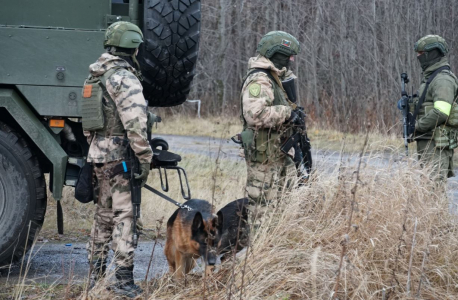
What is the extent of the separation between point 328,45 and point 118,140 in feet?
51.3

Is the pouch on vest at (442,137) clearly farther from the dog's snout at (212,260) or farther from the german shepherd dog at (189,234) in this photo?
the dog's snout at (212,260)

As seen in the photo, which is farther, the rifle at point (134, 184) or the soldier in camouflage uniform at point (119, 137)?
the rifle at point (134, 184)

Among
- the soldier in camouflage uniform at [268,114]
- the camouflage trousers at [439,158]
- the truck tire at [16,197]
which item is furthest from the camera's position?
the camouflage trousers at [439,158]

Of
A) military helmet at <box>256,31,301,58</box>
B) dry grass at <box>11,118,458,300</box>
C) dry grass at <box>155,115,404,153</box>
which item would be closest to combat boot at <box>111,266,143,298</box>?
dry grass at <box>11,118,458,300</box>

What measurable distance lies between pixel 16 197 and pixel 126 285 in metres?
1.17

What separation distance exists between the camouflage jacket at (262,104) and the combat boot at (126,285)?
5.08 ft

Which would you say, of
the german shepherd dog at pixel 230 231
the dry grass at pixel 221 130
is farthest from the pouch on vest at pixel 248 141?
the dry grass at pixel 221 130

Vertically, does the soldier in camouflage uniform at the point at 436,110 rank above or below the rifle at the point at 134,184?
above

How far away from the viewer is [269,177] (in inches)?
223

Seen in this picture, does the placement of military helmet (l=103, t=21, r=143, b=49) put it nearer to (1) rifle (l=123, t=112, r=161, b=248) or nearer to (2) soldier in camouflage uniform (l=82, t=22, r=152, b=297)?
(2) soldier in camouflage uniform (l=82, t=22, r=152, b=297)

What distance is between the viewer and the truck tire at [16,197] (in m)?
5.18

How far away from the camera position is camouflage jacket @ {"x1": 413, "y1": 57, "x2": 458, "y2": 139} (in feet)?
21.1

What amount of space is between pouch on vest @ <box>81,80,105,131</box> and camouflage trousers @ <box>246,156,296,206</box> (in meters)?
1.40

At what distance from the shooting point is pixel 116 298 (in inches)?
177
